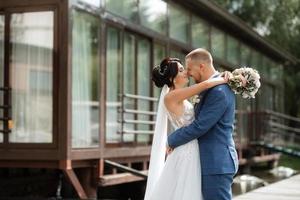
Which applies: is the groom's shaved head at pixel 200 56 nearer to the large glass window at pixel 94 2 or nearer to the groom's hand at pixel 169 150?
the groom's hand at pixel 169 150

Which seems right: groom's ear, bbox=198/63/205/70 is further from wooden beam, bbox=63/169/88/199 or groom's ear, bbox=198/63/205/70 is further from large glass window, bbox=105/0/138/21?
large glass window, bbox=105/0/138/21

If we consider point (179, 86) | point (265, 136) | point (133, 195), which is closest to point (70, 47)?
point (133, 195)

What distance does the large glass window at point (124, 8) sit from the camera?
416 inches

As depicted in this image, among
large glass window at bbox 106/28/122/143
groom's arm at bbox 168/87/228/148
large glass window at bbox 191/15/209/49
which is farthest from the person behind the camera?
large glass window at bbox 191/15/209/49

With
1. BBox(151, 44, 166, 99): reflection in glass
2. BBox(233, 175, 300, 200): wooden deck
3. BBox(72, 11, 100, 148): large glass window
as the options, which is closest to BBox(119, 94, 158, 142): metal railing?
BBox(151, 44, 166, 99): reflection in glass

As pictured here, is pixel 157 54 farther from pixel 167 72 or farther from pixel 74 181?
pixel 167 72

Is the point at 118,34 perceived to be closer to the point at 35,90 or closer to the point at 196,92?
the point at 35,90

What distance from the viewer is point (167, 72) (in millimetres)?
4461

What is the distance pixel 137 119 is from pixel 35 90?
2.59 meters

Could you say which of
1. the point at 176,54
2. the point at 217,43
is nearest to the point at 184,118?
the point at 176,54

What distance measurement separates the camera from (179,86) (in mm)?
4438

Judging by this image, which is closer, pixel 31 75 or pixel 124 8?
pixel 31 75

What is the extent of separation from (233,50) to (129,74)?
7.51 meters

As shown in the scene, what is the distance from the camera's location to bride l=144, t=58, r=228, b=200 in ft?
13.8
